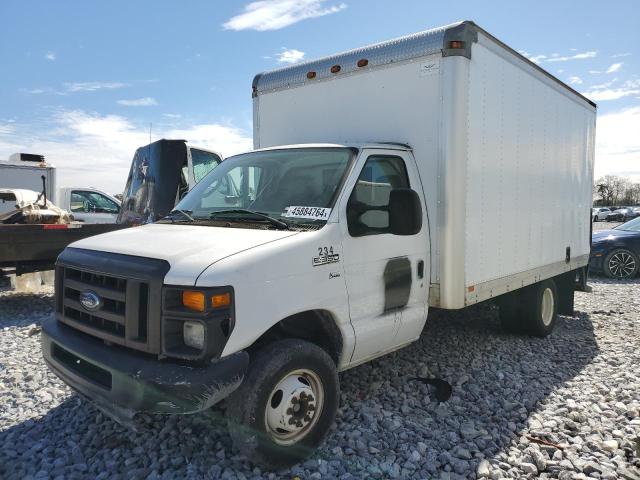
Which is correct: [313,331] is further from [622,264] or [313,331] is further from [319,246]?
[622,264]

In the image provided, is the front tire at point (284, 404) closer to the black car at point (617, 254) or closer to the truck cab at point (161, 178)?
the truck cab at point (161, 178)

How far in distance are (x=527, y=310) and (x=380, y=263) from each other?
10.7 ft

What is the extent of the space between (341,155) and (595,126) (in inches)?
226

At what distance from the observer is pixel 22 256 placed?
7.34 m

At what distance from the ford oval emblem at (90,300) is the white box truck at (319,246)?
0.01m

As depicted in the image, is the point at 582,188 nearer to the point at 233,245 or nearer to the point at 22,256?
the point at 233,245

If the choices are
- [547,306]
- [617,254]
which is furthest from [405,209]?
[617,254]

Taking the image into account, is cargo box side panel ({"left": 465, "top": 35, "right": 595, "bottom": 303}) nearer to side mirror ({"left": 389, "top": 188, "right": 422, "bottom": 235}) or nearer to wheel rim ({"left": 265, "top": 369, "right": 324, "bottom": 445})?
side mirror ({"left": 389, "top": 188, "right": 422, "bottom": 235})

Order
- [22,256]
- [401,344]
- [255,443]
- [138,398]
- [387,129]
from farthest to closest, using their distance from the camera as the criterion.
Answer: [22,256], [387,129], [401,344], [255,443], [138,398]

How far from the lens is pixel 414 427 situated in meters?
3.89

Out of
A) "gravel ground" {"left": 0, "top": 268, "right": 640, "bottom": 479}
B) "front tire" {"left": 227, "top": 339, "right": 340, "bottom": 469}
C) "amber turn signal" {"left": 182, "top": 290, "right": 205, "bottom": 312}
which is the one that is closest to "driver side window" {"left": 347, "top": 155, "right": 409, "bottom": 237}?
"front tire" {"left": 227, "top": 339, "right": 340, "bottom": 469}

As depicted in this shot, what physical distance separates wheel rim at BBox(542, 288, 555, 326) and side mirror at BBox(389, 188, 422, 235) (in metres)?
3.59

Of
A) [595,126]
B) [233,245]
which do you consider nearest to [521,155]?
[595,126]

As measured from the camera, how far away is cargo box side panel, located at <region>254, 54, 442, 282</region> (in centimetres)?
436
